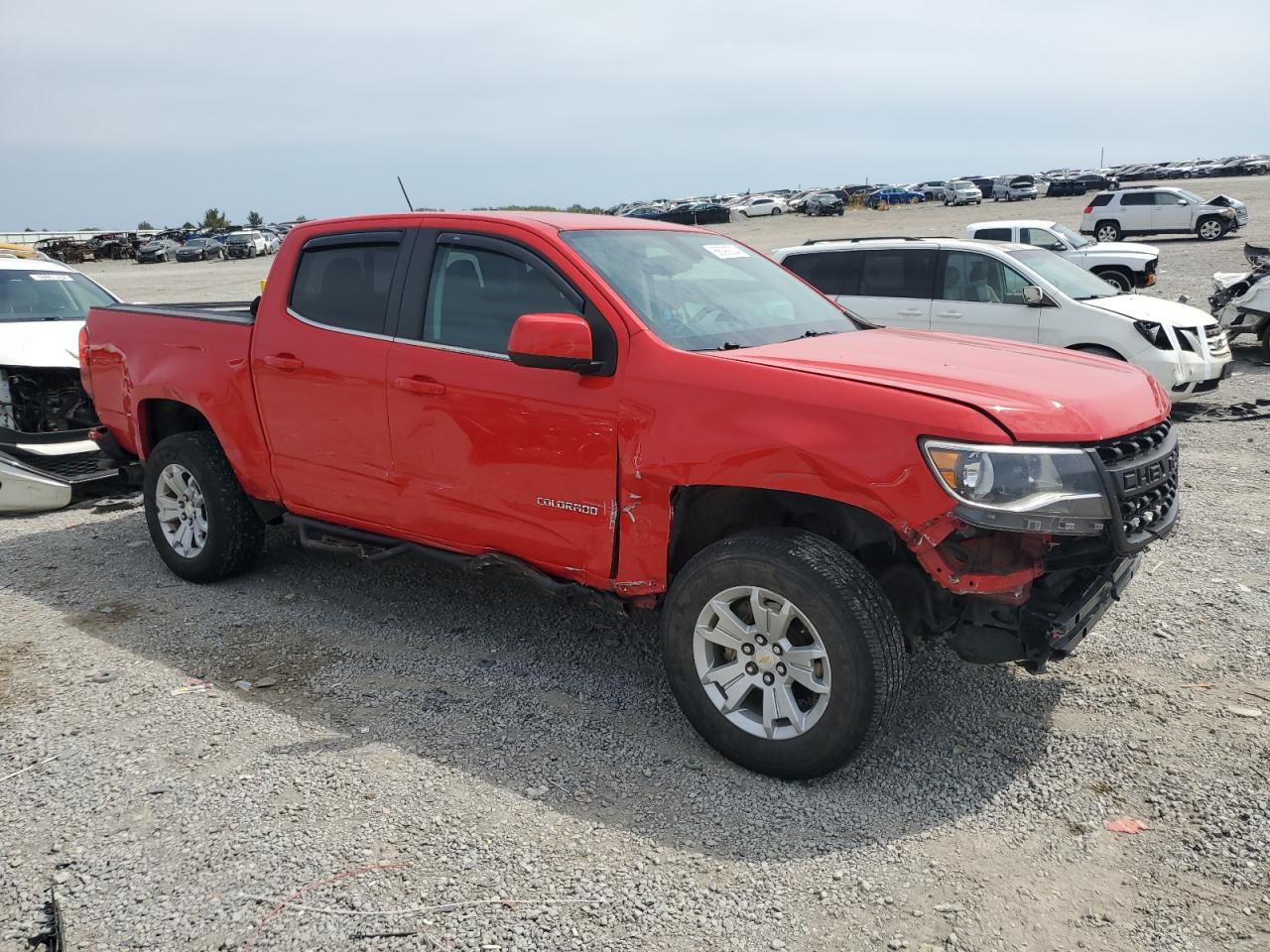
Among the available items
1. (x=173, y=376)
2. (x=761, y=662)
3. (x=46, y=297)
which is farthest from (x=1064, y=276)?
(x=46, y=297)

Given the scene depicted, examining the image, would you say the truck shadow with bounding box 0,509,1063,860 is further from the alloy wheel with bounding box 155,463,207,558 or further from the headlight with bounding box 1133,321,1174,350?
the headlight with bounding box 1133,321,1174,350

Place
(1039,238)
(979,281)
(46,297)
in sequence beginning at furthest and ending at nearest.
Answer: (1039,238) → (979,281) → (46,297)

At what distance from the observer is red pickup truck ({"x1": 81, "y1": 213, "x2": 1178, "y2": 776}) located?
317 centimetres

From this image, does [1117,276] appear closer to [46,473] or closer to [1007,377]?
[1007,377]

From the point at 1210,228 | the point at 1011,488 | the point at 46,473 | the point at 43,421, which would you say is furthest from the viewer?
the point at 1210,228

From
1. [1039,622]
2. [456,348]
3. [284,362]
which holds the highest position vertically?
[456,348]

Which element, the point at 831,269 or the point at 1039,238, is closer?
the point at 831,269

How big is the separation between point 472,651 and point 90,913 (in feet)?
6.52

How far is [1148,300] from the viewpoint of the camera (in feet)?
35.6

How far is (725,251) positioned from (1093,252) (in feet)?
50.9

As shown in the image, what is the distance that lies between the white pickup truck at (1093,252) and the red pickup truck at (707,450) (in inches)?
561

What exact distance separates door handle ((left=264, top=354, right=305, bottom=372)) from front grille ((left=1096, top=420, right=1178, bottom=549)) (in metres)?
3.44

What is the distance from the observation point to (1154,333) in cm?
984

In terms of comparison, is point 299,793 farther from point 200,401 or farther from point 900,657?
point 200,401
